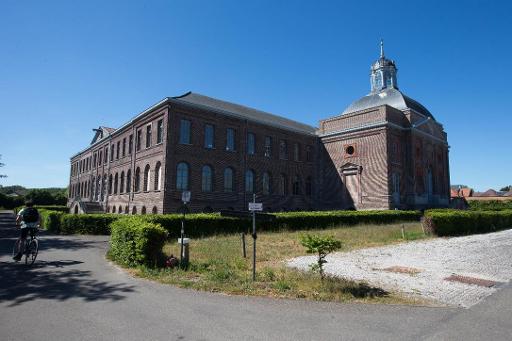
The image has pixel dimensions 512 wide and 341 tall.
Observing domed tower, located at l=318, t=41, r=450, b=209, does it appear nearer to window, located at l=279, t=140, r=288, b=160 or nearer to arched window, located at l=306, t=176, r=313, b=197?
arched window, located at l=306, t=176, r=313, b=197

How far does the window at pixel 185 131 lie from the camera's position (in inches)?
1111

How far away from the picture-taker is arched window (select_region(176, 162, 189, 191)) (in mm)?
27438


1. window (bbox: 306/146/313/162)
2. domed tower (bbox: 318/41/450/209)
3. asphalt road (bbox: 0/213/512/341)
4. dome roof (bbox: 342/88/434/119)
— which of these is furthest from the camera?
window (bbox: 306/146/313/162)

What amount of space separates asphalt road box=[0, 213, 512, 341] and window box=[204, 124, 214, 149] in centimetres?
2257

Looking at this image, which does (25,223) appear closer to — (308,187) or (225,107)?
(225,107)

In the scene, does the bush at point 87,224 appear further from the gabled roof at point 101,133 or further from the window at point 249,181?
the gabled roof at point 101,133

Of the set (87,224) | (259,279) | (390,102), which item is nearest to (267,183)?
(390,102)

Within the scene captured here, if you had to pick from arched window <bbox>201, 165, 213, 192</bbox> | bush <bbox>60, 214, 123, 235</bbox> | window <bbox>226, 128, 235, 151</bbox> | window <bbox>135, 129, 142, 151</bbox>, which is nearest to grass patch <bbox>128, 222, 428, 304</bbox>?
bush <bbox>60, 214, 123, 235</bbox>

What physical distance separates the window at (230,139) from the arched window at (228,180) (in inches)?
78.6

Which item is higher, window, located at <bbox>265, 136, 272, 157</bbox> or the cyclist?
window, located at <bbox>265, 136, 272, 157</bbox>

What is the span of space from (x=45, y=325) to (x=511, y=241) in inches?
768

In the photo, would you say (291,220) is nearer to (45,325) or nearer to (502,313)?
(502,313)

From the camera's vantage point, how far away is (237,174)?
31.3 meters

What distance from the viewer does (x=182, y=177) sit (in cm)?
2777
